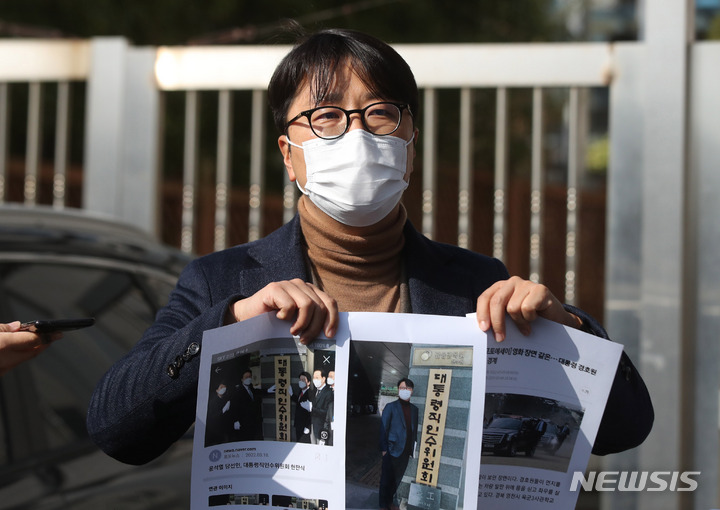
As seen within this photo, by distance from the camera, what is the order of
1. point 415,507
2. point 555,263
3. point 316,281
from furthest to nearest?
point 555,263 → point 316,281 → point 415,507

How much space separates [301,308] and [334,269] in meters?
0.43

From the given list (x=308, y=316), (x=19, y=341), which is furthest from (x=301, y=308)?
(x=19, y=341)

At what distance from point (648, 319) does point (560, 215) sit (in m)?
2.97

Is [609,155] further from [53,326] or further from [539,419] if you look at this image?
[53,326]

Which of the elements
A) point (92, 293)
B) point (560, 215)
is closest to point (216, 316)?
point (92, 293)

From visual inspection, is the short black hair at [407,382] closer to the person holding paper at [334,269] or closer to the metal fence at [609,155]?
the person holding paper at [334,269]

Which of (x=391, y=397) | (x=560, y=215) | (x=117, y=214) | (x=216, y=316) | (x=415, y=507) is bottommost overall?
(x=415, y=507)

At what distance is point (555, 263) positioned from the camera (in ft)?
20.8

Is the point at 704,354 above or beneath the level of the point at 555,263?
beneath

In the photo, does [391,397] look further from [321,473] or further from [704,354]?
[704,354]

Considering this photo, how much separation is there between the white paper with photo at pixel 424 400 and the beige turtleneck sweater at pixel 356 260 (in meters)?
0.35

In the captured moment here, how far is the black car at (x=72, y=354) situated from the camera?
2.51 m

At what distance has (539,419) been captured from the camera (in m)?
1.67

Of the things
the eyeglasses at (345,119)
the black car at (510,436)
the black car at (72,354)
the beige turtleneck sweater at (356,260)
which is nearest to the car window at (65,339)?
the black car at (72,354)
